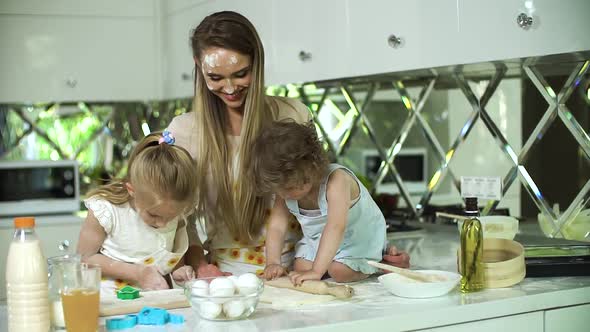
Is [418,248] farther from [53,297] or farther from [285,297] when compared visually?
[53,297]

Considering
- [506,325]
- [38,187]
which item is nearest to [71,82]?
[38,187]

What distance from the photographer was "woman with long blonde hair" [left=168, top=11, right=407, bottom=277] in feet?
7.61

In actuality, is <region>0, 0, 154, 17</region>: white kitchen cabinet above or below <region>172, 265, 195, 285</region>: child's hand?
above

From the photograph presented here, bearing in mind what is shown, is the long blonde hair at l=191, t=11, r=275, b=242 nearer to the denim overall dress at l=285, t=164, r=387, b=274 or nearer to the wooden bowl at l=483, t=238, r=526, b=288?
the denim overall dress at l=285, t=164, r=387, b=274

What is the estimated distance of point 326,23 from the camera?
2951 millimetres

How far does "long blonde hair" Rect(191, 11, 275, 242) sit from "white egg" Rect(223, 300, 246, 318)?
0.57 m

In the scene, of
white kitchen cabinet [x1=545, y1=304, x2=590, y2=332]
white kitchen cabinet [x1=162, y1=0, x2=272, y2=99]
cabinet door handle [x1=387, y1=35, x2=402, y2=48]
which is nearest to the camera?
white kitchen cabinet [x1=545, y1=304, x2=590, y2=332]

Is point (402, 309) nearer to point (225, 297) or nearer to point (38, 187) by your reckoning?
point (225, 297)

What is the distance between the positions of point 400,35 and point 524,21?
0.45 m

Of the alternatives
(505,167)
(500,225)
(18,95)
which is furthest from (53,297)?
(18,95)

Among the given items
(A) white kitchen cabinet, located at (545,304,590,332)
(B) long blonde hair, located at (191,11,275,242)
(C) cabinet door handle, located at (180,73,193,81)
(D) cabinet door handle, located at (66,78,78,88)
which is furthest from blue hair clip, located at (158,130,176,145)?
(D) cabinet door handle, located at (66,78,78,88)

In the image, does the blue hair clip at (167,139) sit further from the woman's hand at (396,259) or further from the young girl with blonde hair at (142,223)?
the woman's hand at (396,259)

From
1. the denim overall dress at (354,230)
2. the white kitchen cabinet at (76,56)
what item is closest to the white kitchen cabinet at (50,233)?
the white kitchen cabinet at (76,56)

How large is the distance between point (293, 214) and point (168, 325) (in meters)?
0.69
